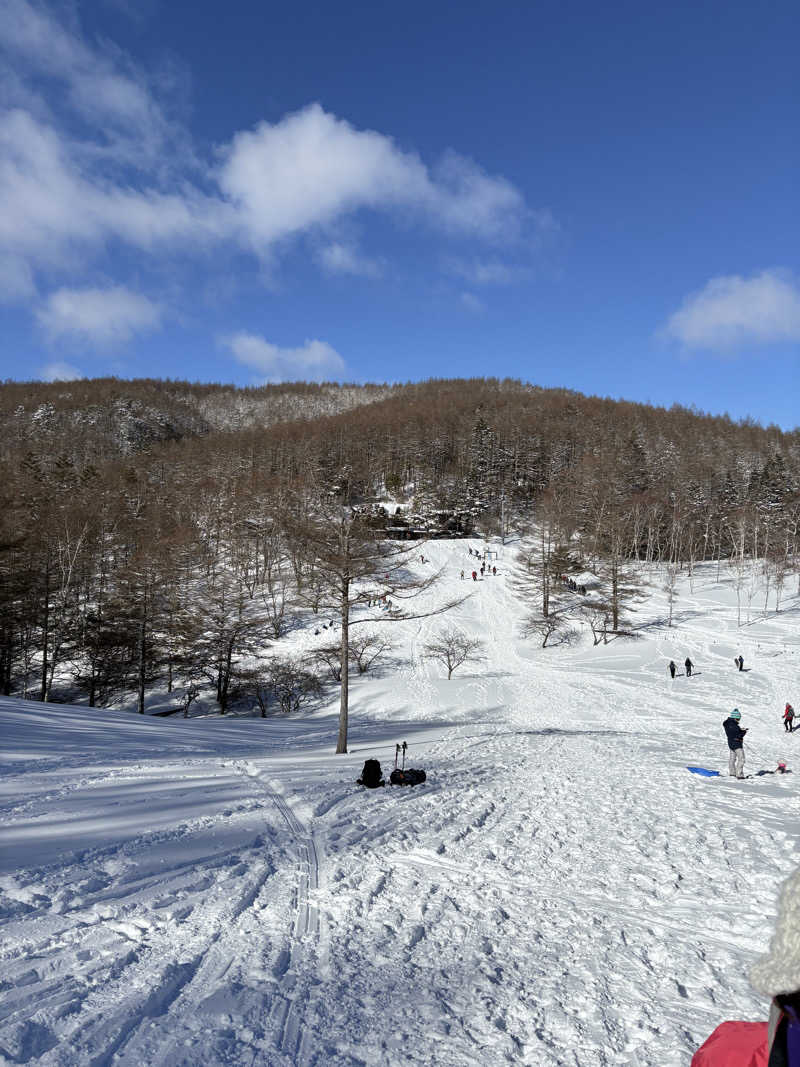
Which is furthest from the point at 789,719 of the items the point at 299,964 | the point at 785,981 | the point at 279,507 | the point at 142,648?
the point at 142,648

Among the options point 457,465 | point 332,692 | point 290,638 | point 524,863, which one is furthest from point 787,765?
point 457,465

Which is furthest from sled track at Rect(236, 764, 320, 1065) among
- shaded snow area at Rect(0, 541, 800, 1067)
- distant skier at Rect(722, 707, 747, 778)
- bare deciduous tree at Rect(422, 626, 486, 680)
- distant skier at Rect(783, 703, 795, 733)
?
bare deciduous tree at Rect(422, 626, 486, 680)

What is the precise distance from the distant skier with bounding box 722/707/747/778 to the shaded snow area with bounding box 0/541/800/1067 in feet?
1.69

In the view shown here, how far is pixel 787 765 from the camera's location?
1391 centimetres

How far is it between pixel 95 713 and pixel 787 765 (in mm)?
20993

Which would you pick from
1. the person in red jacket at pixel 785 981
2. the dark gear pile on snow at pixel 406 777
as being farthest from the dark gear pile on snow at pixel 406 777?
the person in red jacket at pixel 785 981

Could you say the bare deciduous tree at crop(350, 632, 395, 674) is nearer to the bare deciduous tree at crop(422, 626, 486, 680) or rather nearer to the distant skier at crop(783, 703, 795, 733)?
the bare deciduous tree at crop(422, 626, 486, 680)

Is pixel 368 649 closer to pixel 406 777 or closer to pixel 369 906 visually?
pixel 406 777

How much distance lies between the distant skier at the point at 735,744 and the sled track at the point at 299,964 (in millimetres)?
9925

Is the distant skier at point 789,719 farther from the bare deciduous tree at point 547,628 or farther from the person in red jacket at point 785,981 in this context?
the person in red jacket at point 785,981

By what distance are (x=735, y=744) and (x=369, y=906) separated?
10.3 metres

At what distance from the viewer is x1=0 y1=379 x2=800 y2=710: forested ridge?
32500 millimetres

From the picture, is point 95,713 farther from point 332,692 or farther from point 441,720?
point 332,692

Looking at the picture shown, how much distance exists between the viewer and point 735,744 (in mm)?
11633
